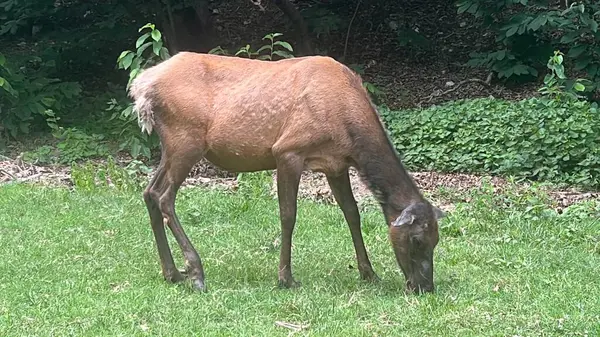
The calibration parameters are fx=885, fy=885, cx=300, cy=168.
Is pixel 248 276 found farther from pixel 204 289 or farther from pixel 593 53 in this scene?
pixel 593 53

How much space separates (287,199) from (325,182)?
3749 millimetres

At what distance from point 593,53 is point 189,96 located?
7930 mm

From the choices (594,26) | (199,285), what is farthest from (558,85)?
(199,285)

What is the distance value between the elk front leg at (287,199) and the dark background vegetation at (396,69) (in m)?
4.49

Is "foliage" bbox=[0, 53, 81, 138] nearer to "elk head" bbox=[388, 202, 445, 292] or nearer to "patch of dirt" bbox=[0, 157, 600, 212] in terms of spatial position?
"patch of dirt" bbox=[0, 157, 600, 212]

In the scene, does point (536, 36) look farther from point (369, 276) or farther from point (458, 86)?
point (369, 276)

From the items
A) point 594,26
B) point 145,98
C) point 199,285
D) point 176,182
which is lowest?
point 594,26

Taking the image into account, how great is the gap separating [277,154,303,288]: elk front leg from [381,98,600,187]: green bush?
463cm

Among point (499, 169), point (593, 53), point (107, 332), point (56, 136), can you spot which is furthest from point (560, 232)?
point (56, 136)

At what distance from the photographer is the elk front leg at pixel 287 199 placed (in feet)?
19.5

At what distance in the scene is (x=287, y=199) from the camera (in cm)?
605

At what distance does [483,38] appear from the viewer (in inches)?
622

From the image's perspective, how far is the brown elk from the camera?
595cm

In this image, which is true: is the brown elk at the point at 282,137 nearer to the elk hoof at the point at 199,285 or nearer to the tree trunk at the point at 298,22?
the elk hoof at the point at 199,285
